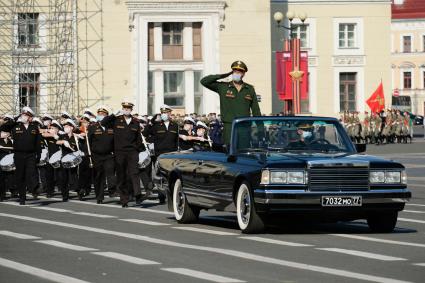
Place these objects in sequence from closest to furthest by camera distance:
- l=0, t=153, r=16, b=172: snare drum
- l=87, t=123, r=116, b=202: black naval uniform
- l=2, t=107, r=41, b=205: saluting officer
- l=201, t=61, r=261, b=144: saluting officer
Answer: l=201, t=61, r=261, b=144: saluting officer, l=2, t=107, r=41, b=205: saluting officer, l=87, t=123, r=116, b=202: black naval uniform, l=0, t=153, r=16, b=172: snare drum

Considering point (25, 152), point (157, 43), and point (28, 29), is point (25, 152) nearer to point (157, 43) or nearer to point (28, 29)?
point (28, 29)

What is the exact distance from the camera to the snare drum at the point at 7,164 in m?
30.4

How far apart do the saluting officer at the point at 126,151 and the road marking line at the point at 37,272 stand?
10.7 meters

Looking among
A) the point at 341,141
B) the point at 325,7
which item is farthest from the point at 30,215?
the point at 325,7

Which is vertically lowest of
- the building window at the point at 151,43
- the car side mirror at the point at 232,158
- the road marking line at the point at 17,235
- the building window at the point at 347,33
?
the road marking line at the point at 17,235

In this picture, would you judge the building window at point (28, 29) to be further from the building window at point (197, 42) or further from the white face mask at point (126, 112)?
the white face mask at point (126, 112)

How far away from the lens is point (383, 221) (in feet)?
59.1

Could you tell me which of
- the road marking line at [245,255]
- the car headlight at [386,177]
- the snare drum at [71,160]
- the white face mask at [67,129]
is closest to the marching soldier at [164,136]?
the snare drum at [71,160]

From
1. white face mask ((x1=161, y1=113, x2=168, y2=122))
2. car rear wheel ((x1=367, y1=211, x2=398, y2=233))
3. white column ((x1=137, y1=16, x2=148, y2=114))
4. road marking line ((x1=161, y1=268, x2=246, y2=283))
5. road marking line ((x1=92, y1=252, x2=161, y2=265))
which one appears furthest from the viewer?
white column ((x1=137, y1=16, x2=148, y2=114))

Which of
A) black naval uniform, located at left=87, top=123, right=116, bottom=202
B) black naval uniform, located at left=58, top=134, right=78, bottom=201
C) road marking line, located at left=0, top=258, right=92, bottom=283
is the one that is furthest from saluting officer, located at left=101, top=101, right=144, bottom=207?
road marking line, located at left=0, top=258, right=92, bottom=283

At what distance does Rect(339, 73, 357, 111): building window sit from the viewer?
8044 centimetres

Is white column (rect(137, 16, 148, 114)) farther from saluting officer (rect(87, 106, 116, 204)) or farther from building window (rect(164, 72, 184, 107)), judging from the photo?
saluting officer (rect(87, 106, 116, 204))

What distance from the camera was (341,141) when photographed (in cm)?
1902

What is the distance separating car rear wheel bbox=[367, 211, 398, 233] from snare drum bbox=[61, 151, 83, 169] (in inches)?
485
